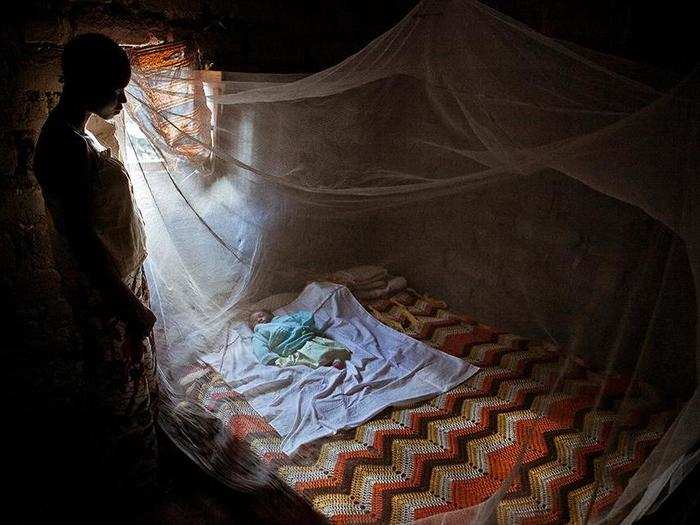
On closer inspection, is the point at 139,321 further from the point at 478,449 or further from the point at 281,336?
the point at 478,449

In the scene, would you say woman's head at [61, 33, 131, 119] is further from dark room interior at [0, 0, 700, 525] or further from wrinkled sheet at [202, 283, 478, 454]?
wrinkled sheet at [202, 283, 478, 454]

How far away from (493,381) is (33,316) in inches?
79.7

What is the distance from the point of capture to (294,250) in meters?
2.13

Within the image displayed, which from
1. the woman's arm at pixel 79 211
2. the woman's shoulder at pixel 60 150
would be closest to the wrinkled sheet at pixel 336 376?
the woman's arm at pixel 79 211

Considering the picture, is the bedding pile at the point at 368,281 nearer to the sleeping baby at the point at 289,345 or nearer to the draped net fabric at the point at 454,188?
the draped net fabric at the point at 454,188

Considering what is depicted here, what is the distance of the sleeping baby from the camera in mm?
2113

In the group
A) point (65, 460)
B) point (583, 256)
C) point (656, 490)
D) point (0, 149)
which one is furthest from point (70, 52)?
point (583, 256)

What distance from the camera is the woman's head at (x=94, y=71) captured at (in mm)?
1303

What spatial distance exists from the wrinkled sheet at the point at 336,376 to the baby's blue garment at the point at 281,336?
0.03 m

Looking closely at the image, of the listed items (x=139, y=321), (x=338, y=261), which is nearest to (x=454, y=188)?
(x=338, y=261)

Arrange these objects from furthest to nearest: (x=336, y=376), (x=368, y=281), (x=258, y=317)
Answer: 1. (x=368, y=281)
2. (x=258, y=317)
3. (x=336, y=376)

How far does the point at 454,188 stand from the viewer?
5.67 ft

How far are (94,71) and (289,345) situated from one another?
1.32 metres

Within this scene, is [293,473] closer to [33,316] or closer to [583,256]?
[33,316]
